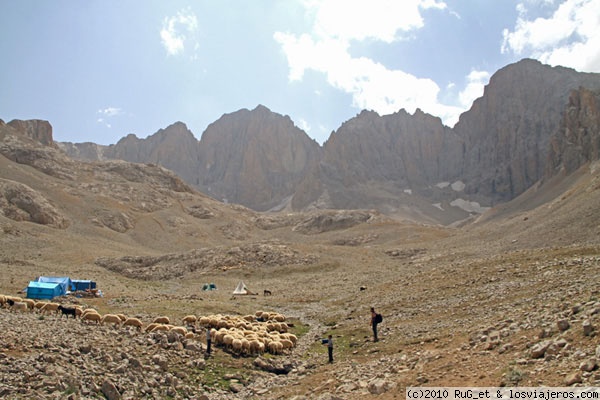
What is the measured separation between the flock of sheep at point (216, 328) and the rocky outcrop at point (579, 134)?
126 metres

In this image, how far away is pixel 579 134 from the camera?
136 m

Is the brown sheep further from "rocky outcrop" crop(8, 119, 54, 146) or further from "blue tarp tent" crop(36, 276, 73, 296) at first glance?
"rocky outcrop" crop(8, 119, 54, 146)

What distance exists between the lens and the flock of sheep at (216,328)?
68.4 feet

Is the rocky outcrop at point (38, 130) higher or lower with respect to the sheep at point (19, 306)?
higher

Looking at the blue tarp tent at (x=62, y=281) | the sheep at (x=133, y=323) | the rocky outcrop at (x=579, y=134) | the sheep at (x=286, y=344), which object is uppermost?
the rocky outcrop at (x=579, y=134)

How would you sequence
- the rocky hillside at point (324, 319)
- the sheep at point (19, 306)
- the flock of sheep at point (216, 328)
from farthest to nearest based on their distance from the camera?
the sheep at point (19, 306) < the flock of sheep at point (216, 328) < the rocky hillside at point (324, 319)

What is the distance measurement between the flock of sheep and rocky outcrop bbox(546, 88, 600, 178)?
413ft

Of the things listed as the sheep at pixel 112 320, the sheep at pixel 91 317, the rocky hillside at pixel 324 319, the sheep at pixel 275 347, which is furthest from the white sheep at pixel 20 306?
the sheep at pixel 275 347

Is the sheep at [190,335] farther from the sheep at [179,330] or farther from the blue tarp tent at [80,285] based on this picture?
the blue tarp tent at [80,285]

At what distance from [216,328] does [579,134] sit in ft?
465

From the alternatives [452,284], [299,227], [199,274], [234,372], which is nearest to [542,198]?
[299,227]

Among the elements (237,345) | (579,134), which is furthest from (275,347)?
(579,134)

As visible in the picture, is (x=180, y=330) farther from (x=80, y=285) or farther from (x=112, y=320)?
(x=80, y=285)

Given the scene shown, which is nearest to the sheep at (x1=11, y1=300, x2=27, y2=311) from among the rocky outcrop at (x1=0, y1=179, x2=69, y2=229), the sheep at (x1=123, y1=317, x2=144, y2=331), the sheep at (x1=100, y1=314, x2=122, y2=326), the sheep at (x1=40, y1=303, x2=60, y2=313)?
the sheep at (x1=40, y1=303, x2=60, y2=313)
